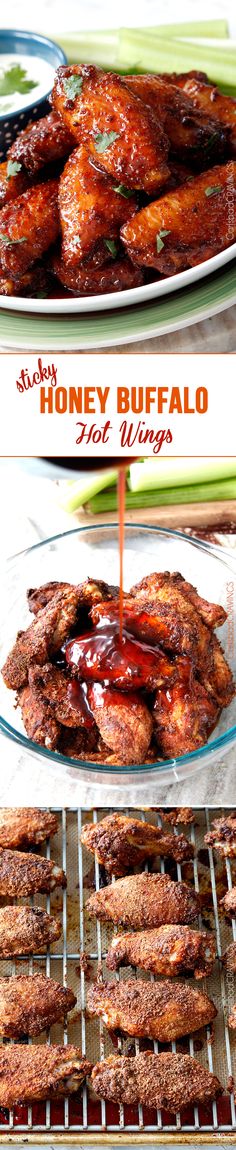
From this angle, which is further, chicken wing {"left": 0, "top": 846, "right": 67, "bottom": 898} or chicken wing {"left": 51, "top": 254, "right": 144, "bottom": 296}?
chicken wing {"left": 0, "top": 846, "right": 67, "bottom": 898}

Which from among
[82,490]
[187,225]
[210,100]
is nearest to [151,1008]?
[82,490]

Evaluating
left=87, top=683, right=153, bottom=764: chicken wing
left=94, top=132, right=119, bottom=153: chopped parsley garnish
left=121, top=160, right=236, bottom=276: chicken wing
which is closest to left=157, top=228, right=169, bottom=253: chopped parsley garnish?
left=121, top=160, right=236, bottom=276: chicken wing

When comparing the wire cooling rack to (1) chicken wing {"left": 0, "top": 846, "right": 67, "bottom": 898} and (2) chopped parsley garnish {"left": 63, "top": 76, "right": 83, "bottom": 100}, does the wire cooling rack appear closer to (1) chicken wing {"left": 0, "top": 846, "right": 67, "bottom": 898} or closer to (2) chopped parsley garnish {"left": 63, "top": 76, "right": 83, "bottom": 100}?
(1) chicken wing {"left": 0, "top": 846, "right": 67, "bottom": 898}

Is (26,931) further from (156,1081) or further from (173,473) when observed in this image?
(173,473)

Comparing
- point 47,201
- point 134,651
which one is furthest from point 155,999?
point 47,201

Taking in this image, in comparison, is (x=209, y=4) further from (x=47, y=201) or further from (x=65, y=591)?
(x=65, y=591)
